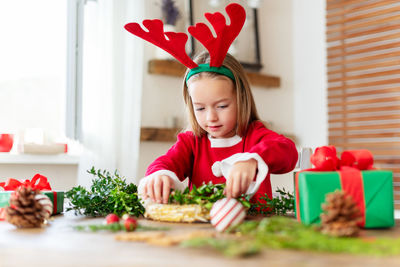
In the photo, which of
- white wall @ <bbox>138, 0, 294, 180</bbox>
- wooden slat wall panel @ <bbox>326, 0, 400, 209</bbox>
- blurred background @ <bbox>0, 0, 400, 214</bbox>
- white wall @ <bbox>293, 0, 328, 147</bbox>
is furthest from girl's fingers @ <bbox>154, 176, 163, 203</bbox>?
white wall @ <bbox>293, 0, 328, 147</bbox>

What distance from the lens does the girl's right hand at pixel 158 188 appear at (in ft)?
2.90

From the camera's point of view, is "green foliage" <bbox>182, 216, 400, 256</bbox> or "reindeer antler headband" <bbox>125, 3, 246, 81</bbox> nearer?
"green foliage" <bbox>182, 216, 400, 256</bbox>

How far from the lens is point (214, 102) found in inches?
45.1

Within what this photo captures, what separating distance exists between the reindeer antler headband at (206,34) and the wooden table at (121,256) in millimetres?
557

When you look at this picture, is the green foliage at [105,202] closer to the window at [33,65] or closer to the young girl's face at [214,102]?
the young girl's face at [214,102]

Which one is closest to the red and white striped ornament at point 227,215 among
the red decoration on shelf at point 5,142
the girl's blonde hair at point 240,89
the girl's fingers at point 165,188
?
the girl's fingers at point 165,188

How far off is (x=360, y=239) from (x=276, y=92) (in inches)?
119

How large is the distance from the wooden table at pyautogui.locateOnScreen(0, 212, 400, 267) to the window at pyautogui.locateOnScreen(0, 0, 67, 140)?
6.45 feet

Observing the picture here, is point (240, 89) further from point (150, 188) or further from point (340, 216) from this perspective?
point (340, 216)

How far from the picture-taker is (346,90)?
3.25 meters

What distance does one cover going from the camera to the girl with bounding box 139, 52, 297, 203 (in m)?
0.88

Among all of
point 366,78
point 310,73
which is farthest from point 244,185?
point 310,73

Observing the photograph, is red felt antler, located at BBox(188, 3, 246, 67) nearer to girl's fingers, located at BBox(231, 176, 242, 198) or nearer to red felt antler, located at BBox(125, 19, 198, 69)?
red felt antler, located at BBox(125, 19, 198, 69)

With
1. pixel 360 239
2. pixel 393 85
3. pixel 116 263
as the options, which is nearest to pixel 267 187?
pixel 360 239
